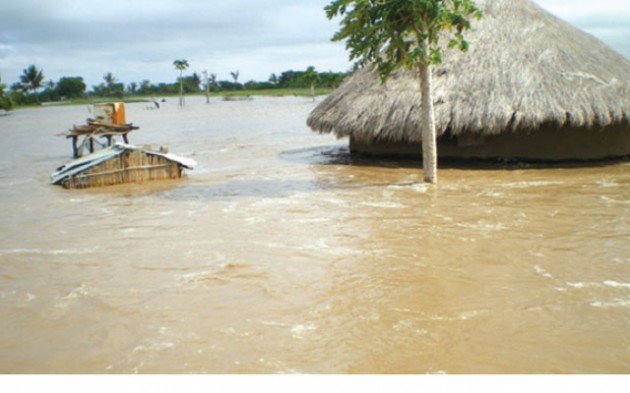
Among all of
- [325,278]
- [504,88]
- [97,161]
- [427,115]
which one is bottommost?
[325,278]

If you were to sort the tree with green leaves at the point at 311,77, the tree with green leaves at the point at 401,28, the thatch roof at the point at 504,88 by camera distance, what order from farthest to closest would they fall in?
1. the thatch roof at the point at 504,88
2. the tree with green leaves at the point at 311,77
3. the tree with green leaves at the point at 401,28

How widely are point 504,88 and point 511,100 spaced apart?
365 mm

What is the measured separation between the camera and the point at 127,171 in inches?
395

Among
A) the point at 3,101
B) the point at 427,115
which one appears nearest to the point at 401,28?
the point at 427,115

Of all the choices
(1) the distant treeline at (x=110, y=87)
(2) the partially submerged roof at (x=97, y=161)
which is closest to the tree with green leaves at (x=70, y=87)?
(1) the distant treeline at (x=110, y=87)

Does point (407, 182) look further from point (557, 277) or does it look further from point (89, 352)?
point (89, 352)

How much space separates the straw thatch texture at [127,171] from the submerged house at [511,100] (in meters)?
3.32

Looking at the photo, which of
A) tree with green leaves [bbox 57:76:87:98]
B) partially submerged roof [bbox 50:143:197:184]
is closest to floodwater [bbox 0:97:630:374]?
partially submerged roof [bbox 50:143:197:184]

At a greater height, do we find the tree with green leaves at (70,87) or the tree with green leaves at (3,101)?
the tree with green leaves at (70,87)

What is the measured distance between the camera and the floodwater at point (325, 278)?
11.1 ft

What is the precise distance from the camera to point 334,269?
500 centimetres

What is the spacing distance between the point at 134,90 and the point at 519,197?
87.4 metres

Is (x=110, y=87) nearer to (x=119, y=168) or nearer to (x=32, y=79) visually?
(x=32, y=79)

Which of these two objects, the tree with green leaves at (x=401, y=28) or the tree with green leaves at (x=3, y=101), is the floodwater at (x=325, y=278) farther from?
the tree with green leaves at (x=3, y=101)
